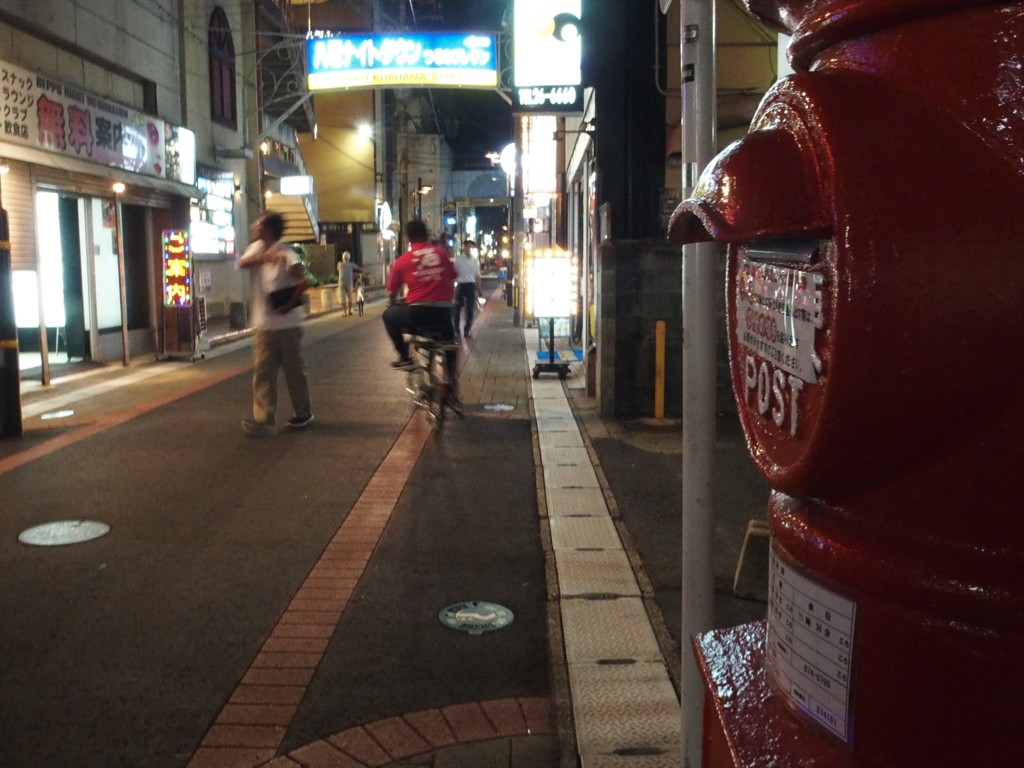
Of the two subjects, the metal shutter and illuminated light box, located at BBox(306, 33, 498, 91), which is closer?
the metal shutter

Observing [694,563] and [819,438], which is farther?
[694,563]

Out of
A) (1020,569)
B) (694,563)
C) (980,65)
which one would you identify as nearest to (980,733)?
(1020,569)

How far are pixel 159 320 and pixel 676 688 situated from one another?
1476 cm

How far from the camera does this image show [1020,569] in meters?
1.22

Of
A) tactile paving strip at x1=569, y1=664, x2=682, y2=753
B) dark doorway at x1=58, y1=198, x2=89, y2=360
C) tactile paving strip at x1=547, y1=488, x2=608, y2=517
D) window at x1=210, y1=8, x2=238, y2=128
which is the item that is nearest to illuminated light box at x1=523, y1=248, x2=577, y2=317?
tactile paving strip at x1=547, y1=488, x2=608, y2=517

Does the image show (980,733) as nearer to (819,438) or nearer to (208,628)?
(819,438)

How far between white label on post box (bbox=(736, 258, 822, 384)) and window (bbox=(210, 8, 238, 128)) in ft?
68.4

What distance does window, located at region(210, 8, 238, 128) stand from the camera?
2100 centimetres

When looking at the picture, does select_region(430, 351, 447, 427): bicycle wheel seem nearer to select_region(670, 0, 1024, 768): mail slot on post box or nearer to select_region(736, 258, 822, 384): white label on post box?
select_region(736, 258, 822, 384): white label on post box

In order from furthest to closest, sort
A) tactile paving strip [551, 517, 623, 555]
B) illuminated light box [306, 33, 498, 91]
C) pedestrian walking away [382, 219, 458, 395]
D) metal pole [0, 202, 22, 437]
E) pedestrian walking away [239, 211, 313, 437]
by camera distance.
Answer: illuminated light box [306, 33, 498, 91] < pedestrian walking away [382, 219, 458, 395] < pedestrian walking away [239, 211, 313, 437] < metal pole [0, 202, 22, 437] < tactile paving strip [551, 517, 623, 555]

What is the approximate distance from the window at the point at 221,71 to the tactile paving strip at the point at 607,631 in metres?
18.8

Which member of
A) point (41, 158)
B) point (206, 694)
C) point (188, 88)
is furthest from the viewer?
point (188, 88)

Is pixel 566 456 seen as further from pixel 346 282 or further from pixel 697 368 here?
pixel 346 282

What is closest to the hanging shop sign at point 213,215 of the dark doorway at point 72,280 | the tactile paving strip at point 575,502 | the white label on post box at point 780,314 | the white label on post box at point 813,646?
the dark doorway at point 72,280
